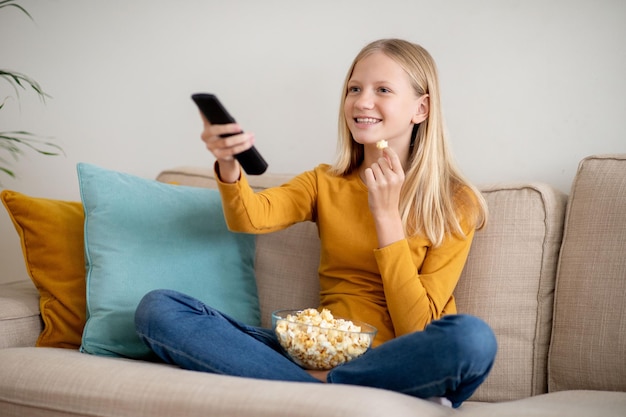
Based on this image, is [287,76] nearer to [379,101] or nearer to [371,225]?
[379,101]

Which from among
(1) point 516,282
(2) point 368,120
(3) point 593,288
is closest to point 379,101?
(2) point 368,120

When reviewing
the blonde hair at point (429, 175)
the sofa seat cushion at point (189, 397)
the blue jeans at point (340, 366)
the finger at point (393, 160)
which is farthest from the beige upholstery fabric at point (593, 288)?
the finger at point (393, 160)

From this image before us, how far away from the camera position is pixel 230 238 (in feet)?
6.59

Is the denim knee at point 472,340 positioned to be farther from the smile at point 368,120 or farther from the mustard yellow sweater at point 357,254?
the smile at point 368,120

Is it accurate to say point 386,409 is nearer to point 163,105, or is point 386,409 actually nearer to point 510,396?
point 510,396

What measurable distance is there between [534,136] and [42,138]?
5.69 feet

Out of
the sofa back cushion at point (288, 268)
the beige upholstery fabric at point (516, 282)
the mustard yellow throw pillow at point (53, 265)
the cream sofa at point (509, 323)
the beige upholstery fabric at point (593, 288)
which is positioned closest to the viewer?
the cream sofa at point (509, 323)

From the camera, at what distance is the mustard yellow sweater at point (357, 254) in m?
1.70

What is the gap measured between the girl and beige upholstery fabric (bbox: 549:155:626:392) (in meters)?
0.24

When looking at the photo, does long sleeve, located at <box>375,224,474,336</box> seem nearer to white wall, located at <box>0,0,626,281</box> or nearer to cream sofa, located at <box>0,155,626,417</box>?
cream sofa, located at <box>0,155,626,417</box>

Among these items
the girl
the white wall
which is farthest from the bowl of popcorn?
the white wall

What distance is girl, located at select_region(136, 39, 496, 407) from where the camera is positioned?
→ 1.53 metres

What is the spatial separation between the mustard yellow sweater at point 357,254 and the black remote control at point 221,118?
0.41 ft

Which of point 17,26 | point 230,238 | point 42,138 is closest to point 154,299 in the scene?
point 230,238
